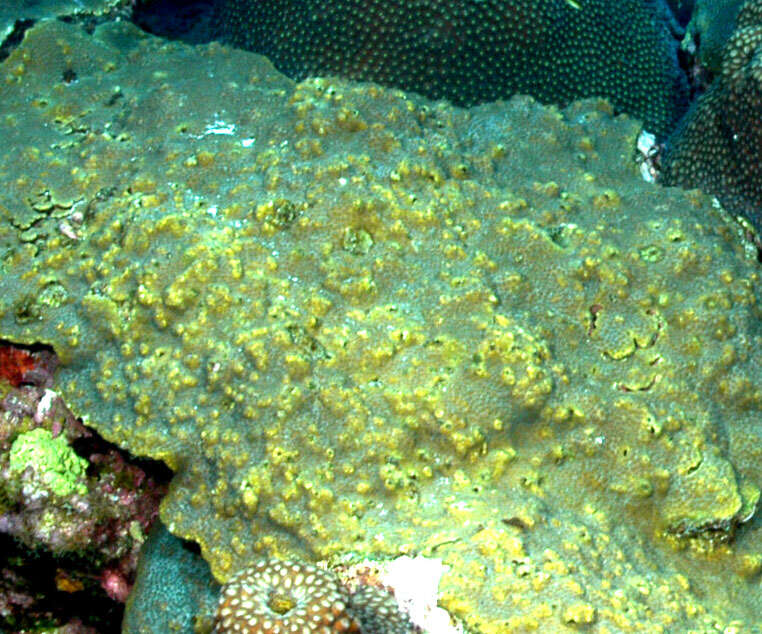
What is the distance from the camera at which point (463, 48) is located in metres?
3.82

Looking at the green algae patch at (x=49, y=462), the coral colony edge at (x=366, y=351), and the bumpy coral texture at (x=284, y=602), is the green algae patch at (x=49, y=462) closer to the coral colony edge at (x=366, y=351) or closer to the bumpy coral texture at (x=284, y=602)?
the coral colony edge at (x=366, y=351)

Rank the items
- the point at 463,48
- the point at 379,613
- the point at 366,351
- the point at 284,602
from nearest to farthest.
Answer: the point at 284,602 → the point at 379,613 → the point at 366,351 → the point at 463,48

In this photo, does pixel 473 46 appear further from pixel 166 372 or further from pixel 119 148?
pixel 166 372

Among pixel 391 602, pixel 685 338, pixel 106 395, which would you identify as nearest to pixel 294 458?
pixel 391 602

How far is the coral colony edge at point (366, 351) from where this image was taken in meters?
2.24

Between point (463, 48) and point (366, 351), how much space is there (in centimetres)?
204

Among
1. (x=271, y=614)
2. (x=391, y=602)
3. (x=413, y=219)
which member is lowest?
(x=391, y=602)

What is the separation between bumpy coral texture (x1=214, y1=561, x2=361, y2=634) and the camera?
1.77 metres

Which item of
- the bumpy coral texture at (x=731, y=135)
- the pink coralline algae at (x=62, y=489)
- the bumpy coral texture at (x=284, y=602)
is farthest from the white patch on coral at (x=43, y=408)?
the bumpy coral texture at (x=731, y=135)

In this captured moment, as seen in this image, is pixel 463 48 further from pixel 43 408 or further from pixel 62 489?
pixel 62 489

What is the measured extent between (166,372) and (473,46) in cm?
233

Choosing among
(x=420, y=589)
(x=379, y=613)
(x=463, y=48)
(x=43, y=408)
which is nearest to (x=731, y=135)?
(x=463, y=48)

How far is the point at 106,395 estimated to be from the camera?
8.68 feet

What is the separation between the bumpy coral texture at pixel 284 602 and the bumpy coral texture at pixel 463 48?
8.73 feet
